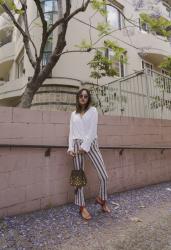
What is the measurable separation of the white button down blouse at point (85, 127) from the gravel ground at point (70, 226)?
3.04 ft

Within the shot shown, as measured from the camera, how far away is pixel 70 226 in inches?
118

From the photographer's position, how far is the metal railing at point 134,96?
17.3ft

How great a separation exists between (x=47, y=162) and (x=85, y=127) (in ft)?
2.52

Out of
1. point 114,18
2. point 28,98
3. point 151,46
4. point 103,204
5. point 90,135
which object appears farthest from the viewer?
point 151,46

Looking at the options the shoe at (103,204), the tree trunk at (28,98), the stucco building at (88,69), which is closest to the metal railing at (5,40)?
the stucco building at (88,69)

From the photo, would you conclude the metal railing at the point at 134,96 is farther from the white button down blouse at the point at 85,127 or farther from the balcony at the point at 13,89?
the balcony at the point at 13,89

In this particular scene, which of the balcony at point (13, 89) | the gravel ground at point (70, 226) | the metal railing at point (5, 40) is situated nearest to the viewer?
the gravel ground at point (70, 226)

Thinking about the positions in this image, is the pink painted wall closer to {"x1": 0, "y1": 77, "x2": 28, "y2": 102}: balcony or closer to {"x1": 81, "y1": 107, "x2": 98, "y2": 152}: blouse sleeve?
{"x1": 81, "y1": 107, "x2": 98, "y2": 152}: blouse sleeve

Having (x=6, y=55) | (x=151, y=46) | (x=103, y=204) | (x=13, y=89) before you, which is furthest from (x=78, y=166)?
(x=6, y=55)

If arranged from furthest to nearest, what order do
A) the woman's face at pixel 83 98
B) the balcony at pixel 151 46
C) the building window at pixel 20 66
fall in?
the balcony at pixel 151 46
the building window at pixel 20 66
the woman's face at pixel 83 98

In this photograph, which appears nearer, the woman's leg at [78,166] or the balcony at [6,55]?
the woman's leg at [78,166]

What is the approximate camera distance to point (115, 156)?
4398 mm

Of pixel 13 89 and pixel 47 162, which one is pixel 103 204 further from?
pixel 13 89

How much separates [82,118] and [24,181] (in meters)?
1.11
